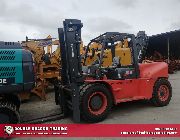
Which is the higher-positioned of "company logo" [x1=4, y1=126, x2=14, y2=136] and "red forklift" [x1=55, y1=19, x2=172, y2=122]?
"red forklift" [x1=55, y1=19, x2=172, y2=122]

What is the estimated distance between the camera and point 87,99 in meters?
6.54

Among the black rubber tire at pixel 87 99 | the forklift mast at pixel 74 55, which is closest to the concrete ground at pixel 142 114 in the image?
the black rubber tire at pixel 87 99

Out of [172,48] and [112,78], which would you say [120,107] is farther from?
[172,48]

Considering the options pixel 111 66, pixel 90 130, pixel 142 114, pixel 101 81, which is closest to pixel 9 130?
pixel 90 130

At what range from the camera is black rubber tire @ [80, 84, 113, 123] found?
6500 millimetres

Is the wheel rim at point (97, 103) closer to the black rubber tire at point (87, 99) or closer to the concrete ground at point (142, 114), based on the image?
the black rubber tire at point (87, 99)

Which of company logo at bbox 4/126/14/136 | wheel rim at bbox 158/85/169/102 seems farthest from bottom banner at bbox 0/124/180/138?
wheel rim at bbox 158/85/169/102

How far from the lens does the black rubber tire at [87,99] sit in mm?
6500

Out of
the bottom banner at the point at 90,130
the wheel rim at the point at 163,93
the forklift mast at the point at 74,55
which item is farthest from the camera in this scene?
the wheel rim at the point at 163,93

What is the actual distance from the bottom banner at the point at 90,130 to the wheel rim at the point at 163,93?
2.05 m

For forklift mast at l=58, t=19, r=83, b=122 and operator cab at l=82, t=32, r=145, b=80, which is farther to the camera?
operator cab at l=82, t=32, r=145, b=80

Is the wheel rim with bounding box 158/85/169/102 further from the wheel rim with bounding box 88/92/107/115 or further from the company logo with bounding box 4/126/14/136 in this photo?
the company logo with bounding box 4/126/14/136

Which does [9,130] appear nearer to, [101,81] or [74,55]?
[74,55]

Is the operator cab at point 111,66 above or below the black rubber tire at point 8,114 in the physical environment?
above
